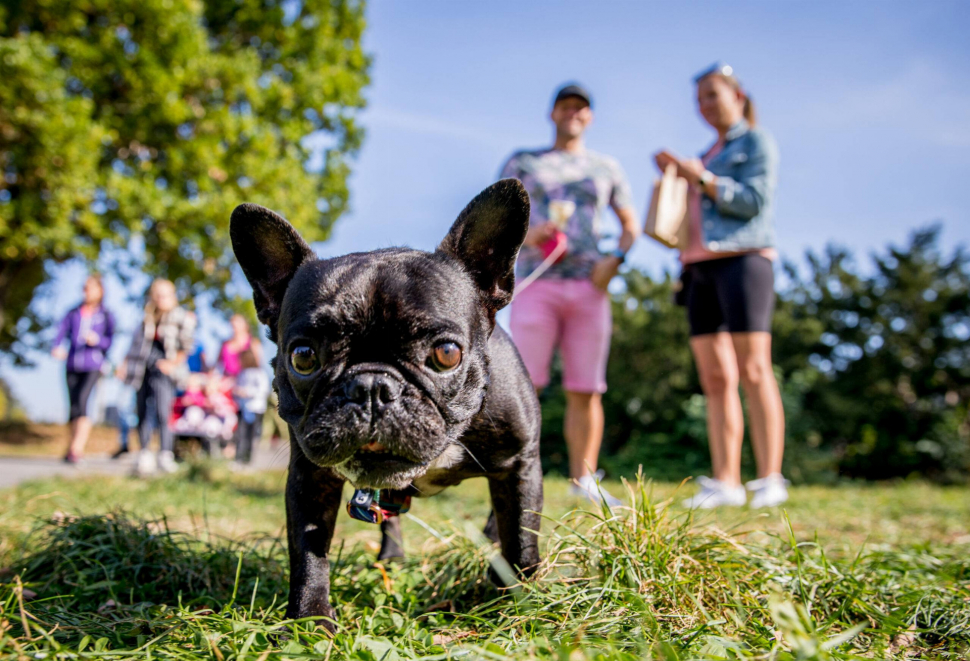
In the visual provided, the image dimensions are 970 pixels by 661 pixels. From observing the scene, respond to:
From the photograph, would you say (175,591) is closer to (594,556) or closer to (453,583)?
(453,583)

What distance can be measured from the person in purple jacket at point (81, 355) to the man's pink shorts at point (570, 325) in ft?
22.1

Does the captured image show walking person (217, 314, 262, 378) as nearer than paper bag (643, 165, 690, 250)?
No

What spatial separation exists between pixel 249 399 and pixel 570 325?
6.49 m

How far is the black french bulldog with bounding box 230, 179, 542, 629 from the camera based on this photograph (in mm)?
1802

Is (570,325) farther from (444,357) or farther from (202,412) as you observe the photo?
(202,412)

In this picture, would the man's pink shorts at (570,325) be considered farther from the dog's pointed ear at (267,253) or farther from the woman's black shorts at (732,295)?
the dog's pointed ear at (267,253)

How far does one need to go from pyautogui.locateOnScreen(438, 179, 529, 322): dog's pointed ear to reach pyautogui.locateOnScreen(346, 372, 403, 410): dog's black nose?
0.61m

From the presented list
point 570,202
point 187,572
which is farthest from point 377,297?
point 570,202

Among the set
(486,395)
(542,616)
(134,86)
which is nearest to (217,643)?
(542,616)

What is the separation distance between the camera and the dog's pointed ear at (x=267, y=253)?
2217 mm

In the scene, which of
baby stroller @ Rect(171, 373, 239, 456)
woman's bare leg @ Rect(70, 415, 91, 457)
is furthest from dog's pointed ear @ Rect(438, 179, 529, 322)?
woman's bare leg @ Rect(70, 415, 91, 457)

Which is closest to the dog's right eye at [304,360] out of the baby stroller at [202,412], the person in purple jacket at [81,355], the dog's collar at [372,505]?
the dog's collar at [372,505]

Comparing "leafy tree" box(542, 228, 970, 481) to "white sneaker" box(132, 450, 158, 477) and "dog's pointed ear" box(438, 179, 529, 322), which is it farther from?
"dog's pointed ear" box(438, 179, 529, 322)

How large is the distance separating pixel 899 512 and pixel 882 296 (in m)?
12.0
